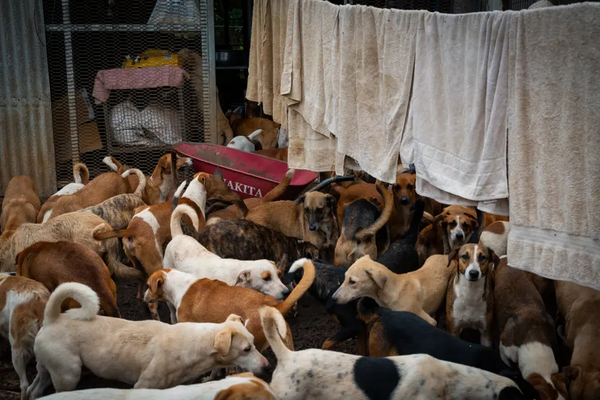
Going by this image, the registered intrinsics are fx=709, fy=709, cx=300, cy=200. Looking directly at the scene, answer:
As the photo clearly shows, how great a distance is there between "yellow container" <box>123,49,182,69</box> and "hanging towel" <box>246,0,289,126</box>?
1917mm

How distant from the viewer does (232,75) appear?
1341 cm

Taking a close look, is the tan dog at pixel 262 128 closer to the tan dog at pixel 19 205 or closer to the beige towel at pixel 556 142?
the tan dog at pixel 19 205

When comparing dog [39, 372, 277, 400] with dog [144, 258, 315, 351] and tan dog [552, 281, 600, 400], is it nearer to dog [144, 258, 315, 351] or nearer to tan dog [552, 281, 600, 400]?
dog [144, 258, 315, 351]

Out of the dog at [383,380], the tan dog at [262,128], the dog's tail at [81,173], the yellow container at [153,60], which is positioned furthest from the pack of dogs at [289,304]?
the tan dog at [262,128]

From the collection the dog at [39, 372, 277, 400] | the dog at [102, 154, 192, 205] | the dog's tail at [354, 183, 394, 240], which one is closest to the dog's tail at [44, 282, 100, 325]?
the dog at [39, 372, 277, 400]

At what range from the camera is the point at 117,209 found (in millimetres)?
7605

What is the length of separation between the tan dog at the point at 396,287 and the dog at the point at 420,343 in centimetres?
25

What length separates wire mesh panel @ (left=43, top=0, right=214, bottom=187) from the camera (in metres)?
9.67

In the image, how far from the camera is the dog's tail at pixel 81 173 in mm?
9000

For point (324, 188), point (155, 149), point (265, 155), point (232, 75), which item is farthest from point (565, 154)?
point (232, 75)

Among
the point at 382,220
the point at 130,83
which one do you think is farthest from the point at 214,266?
the point at 130,83

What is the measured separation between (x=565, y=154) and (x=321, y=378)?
6.18 feet

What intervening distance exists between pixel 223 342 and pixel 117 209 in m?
3.63

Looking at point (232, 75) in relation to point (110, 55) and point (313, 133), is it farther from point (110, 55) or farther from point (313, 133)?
point (313, 133)
